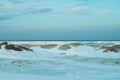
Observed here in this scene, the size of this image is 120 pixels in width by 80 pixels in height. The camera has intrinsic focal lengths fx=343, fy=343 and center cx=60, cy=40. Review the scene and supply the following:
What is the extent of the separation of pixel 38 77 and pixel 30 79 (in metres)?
0.76

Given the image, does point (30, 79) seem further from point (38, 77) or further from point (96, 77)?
point (96, 77)

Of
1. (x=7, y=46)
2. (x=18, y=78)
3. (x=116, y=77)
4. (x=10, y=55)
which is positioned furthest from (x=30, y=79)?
(x=7, y=46)

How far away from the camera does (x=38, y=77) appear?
43.8 ft

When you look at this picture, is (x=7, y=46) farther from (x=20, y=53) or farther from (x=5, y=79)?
(x=5, y=79)

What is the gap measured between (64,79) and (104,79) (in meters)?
1.56

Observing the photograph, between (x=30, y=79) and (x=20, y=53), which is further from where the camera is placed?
(x=20, y=53)

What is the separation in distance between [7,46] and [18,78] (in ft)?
52.3

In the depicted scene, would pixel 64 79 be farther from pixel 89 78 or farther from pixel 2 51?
pixel 2 51

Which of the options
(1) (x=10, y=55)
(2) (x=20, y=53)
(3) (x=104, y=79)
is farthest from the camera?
(2) (x=20, y=53)

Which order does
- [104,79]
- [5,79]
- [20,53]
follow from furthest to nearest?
[20,53], [104,79], [5,79]

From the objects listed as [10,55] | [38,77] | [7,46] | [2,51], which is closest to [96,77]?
[38,77]

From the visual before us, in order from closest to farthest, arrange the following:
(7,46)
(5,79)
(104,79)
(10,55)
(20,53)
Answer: (5,79), (104,79), (10,55), (20,53), (7,46)

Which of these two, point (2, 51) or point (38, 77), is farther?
point (2, 51)

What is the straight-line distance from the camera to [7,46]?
1120 inches
